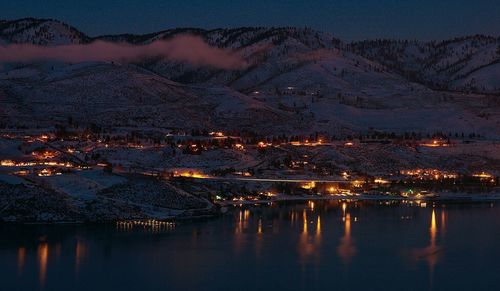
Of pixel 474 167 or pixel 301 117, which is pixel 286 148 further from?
pixel 301 117

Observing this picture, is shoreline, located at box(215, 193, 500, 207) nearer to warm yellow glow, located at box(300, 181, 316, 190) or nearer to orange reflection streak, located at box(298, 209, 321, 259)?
warm yellow glow, located at box(300, 181, 316, 190)

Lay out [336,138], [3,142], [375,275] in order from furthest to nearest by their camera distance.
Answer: [336,138] < [3,142] < [375,275]

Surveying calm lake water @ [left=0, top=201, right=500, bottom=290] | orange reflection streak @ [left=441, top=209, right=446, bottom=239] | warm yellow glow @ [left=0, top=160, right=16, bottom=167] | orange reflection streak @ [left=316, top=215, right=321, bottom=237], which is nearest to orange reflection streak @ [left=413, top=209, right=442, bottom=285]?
calm lake water @ [left=0, top=201, right=500, bottom=290]

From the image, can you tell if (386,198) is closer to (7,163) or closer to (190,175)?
(190,175)

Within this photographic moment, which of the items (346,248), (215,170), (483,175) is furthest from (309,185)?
(346,248)

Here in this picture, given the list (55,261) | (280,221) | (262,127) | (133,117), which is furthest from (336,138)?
(55,261)
